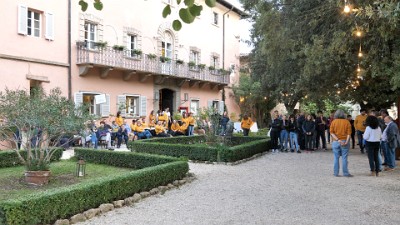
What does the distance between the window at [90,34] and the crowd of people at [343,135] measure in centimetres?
982

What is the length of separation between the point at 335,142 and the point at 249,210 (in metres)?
4.53

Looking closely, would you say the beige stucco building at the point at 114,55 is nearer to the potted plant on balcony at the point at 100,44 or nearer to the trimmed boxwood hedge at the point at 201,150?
the potted plant on balcony at the point at 100,44

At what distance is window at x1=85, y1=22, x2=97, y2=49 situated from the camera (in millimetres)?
20370

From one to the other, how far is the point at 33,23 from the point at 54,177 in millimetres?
10455

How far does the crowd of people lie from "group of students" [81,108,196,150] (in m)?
5.17

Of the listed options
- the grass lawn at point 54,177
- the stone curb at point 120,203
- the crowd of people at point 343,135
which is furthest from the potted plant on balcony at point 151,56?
the stone curb at point 120,203

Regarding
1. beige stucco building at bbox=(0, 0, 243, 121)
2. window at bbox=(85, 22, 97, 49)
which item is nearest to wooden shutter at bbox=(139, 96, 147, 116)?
beige stucco building at bbox=(0, 0, 243, 121)

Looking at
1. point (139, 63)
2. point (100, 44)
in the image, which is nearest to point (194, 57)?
point (139, 63)

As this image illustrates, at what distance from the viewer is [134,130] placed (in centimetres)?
1898

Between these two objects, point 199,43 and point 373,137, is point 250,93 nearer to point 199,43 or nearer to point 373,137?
point 199,43

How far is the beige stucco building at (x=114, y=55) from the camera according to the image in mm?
17391

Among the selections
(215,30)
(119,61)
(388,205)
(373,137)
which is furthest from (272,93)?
(388,205)

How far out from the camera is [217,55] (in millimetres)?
32062

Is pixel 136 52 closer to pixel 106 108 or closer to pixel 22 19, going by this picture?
pixel 106 108
